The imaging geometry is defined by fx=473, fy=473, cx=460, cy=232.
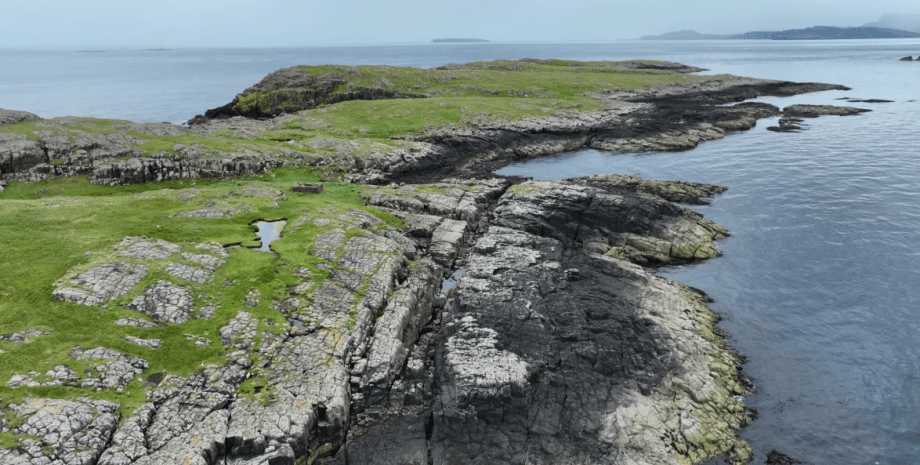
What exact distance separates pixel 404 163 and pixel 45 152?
39.2m

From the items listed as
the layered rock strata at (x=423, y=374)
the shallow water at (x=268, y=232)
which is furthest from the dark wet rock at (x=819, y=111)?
the shallow water at (x=268, y=232)

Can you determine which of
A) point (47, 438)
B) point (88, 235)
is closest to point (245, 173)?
point (88, 235)

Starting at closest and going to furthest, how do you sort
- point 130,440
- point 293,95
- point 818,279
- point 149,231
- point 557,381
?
point 130,440
point 557,381
point 149,231
point 818,279
point 293,95

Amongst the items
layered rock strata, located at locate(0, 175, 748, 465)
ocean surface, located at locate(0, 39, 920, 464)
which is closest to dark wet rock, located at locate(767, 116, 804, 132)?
Result: ocean surface, located at locate(0, 39, 920, 464)

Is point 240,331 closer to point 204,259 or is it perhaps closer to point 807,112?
point 204,259

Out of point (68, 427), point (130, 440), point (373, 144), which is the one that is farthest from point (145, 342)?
point (373, 144)

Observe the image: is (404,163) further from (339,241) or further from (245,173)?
(339,241)

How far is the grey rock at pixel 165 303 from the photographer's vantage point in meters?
25.1

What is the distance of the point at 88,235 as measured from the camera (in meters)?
31.0

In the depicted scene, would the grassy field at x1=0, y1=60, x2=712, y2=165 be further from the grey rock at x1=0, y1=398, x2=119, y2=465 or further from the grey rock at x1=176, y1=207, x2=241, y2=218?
the grey rock at x1=0, y1=398, x2=119, y2=465

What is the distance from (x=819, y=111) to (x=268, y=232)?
115 metres

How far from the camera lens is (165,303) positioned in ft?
84.6

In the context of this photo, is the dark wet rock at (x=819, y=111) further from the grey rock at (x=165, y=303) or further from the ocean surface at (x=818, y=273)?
the grey rock at (x=165, y=303)

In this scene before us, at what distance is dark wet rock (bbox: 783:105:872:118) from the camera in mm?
99500
